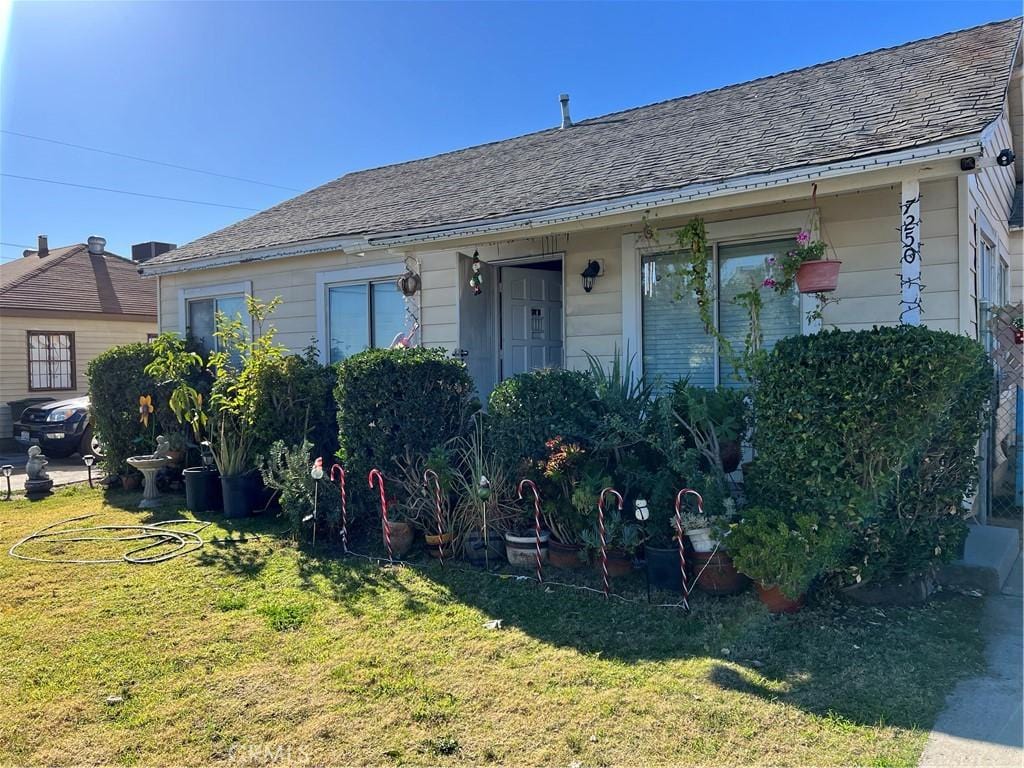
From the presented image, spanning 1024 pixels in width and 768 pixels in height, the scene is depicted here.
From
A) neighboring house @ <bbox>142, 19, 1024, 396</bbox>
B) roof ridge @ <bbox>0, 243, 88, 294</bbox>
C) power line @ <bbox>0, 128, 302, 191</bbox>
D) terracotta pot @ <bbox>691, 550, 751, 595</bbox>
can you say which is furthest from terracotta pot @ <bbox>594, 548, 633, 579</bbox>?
power line @ <bbox>0, 128, 302, 191</bbox>

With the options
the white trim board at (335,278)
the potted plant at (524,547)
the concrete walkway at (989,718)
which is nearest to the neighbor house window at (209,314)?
the white trim board at (335,278)

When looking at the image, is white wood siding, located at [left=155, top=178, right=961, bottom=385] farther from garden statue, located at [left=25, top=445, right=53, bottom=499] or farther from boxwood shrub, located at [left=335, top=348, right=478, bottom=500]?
garden statue, located at [left=25, top=445, right=53, bottom=499]

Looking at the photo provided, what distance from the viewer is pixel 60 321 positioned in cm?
1645

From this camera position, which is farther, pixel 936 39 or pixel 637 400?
pixel 936 39

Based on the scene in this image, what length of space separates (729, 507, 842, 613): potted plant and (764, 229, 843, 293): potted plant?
6.56ft

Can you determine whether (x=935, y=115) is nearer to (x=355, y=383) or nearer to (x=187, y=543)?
(x=355, y=383)

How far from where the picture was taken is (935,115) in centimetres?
466

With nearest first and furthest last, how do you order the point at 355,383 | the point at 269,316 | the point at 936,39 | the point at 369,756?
the point at 369,756 < the point at 355,383 < the point at 936,39 < the point at 269,316

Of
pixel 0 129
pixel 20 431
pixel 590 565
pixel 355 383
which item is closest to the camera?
pixel 590 565

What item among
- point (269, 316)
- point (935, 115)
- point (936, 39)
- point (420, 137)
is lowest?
point (269, 316)

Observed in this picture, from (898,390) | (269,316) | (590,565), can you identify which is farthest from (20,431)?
(898,390)

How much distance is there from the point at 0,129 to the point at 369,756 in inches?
858

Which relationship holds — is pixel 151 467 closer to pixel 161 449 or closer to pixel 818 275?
pixel 161 449

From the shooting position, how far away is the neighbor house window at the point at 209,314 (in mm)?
A: 9969
